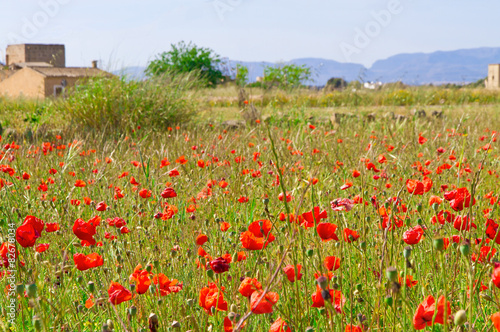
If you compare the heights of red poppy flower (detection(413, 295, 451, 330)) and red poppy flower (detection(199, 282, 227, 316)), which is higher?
red poppy flower (detection(413, 295, 451, 330))

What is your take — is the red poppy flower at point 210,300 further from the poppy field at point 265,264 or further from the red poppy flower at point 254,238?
the red poppy flower at point 254,238

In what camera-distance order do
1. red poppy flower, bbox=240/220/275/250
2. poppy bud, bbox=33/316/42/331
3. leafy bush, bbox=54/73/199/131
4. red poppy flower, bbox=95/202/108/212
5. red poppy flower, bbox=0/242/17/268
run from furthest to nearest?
leafy bush, bbox=54/73/199/131 < red poppy flower, bbox=95/202/108/212 < red poppy flower, bbox=0/242/17/268 < red poppy flower, bbox=240/220/275/250 < poppy bud, bbox=33/316/42/331

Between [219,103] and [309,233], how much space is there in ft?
42.1

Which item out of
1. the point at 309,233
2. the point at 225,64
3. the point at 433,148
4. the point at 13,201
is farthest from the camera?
the point at 225,64

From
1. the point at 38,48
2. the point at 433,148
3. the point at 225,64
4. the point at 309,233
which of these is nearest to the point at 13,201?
the point at 309,233

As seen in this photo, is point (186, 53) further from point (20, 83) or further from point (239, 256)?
point (239, 256)

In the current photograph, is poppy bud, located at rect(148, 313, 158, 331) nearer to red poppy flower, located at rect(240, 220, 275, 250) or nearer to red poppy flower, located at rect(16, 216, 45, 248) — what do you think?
red poppy flower, located at rect(240, 220, 275, 250)

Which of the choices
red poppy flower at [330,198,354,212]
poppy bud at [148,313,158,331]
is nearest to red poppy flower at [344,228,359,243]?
red poppy flower at [330,198,354,212]

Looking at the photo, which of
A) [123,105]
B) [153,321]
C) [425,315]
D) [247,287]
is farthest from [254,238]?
[123,105]

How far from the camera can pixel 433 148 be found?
443 centimetres

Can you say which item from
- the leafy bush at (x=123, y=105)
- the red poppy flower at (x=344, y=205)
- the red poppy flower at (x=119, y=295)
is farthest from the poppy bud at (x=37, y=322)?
the leafy bush at (x=123, y=105)

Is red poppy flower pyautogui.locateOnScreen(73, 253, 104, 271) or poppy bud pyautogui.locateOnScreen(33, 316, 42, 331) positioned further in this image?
red poppy flower pyautogui.locateOnScreen(73, 253, 104, 271)

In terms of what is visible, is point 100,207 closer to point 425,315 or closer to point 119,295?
point 119,295

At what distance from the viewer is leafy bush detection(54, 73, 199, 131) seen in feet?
20.6
